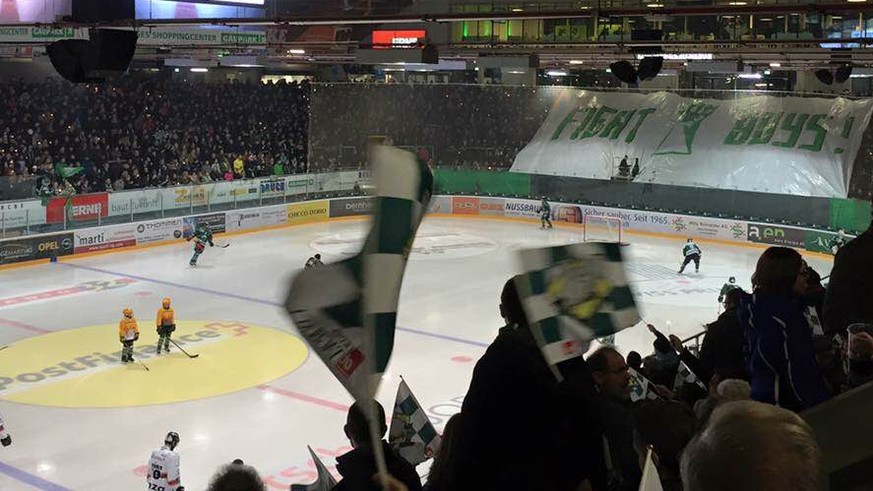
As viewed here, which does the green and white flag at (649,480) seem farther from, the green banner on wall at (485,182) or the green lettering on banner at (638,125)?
the green banner on wall at (485,182)

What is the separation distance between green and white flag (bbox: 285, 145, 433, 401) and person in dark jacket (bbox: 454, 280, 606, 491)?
0.31 meters

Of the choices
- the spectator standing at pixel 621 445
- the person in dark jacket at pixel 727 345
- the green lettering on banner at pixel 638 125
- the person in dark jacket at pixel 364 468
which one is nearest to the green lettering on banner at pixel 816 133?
the green lettering on banner at pixel 638 125

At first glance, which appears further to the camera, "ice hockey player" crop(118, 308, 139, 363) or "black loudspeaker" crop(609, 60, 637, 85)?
"black loudspeaker" crop(609, 60, 637, 85)

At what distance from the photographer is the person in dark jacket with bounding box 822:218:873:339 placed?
472 centimetres

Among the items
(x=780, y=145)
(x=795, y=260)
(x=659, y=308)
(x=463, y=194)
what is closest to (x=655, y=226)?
(x=780, y=145)

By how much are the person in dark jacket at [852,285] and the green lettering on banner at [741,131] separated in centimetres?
3040

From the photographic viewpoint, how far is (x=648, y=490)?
7.61 ft

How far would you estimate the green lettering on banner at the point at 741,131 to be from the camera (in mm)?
34094

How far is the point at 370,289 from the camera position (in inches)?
104

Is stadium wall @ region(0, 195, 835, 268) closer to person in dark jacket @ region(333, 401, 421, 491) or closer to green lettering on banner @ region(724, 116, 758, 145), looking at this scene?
green lettering on banner @ region(724, 116, 758, 145)

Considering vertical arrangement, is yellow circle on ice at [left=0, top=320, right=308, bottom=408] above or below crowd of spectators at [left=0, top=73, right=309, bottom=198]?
below

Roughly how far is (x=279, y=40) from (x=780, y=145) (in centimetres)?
1688

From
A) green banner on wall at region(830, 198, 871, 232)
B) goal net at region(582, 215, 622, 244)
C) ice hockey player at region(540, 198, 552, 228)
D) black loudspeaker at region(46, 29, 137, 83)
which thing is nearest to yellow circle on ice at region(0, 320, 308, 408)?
black loudspeaker at region(46, 29, 137, 83)

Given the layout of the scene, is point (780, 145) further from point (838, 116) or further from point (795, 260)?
point (795, 260)
